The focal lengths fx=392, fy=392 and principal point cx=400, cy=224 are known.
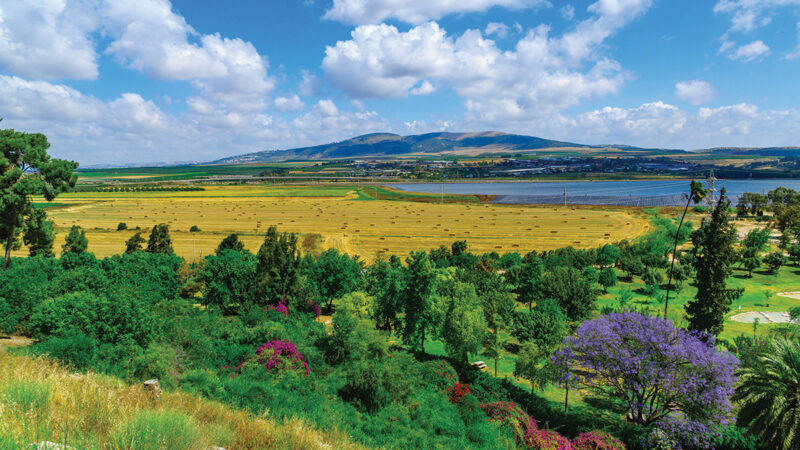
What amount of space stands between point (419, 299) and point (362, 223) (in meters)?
82.7

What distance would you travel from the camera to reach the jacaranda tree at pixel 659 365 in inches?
776

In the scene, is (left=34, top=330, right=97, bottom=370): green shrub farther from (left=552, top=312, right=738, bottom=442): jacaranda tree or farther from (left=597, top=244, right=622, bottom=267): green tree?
(left=597, top=244, right=622, bottom=267): green tree

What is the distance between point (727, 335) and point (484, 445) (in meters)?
37.0

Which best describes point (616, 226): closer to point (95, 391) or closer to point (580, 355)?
point (580, 355)

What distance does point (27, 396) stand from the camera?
8.67 metres

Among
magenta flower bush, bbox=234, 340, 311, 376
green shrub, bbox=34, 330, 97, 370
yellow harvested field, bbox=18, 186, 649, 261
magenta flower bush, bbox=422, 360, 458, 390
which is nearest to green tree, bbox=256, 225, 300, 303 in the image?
magenta flower bush, bbox=234, 340, 311, 376

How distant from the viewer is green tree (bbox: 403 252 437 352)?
32066 mm

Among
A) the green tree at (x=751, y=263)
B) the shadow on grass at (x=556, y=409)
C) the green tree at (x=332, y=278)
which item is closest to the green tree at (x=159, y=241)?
the green tree at (x=332, y=278)

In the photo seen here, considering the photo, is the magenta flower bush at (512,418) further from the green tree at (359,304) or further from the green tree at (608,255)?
the green tree at (608,255)

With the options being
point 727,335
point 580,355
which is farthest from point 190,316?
point 727,335

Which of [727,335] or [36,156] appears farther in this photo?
[727,335]

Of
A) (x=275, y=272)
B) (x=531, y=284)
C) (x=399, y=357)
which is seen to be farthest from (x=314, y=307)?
(x=531, y=284)

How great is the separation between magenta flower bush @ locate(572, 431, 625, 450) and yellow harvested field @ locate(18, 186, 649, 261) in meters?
61.7

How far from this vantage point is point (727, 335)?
40.1 metres
